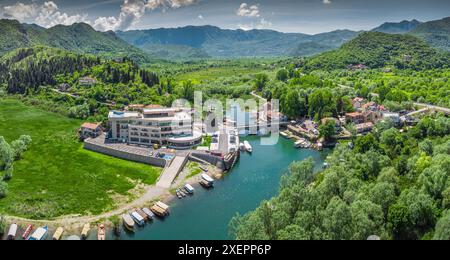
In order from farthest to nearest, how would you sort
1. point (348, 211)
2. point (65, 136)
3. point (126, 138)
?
point (65, 136)
point (126, 138)
point (348, 211)

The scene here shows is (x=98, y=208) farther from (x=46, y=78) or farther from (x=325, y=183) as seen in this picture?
(x=46, y=78)

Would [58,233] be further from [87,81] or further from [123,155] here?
[87,81]

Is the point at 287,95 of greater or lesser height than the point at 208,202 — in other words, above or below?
above

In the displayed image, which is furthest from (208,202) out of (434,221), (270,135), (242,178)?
(270,135)

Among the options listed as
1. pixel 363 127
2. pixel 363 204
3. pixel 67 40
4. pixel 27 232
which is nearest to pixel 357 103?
pixel 363 127

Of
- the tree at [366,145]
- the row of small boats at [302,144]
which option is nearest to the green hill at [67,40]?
the row of small boats at [302,144]

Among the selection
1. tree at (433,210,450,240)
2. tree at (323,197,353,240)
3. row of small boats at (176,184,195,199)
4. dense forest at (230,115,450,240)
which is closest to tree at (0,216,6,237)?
row of small boats at (176,184,195,199)

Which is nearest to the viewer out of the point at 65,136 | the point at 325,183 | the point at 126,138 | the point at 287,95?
the point at 325,183
